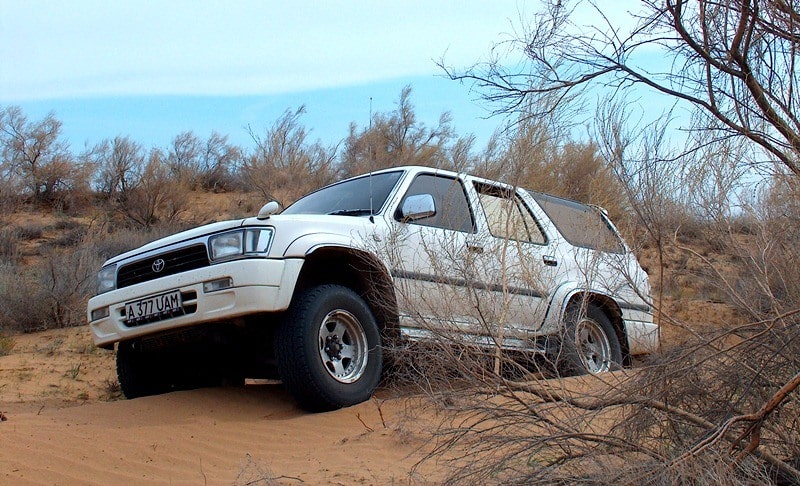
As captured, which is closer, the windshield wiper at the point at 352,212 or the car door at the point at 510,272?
the car door at the point at 510,272

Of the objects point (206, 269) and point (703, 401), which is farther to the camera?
point (206, 269)

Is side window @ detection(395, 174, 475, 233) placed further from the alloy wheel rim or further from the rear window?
the alloy wheel rim

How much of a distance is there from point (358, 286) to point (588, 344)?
1.77 metres

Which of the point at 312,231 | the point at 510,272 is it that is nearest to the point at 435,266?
the point at 510,272

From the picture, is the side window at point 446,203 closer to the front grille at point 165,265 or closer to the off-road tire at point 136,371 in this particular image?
the front grille at point 165,265

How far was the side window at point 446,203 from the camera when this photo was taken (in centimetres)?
483

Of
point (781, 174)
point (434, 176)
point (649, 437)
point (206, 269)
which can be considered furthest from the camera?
point (434, 176)

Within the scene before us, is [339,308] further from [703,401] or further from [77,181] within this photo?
[77,181]

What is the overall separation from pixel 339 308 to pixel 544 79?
215 centimetres

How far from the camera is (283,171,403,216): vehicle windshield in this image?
20.1 ft

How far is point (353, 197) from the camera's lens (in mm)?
6363

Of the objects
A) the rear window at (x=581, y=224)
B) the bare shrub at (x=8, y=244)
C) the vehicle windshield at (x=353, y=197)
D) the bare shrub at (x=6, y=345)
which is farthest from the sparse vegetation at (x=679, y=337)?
the bare shrub at (x=8, y=244)

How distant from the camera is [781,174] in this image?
3441 mm

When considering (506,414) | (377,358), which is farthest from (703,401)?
(377,358)
